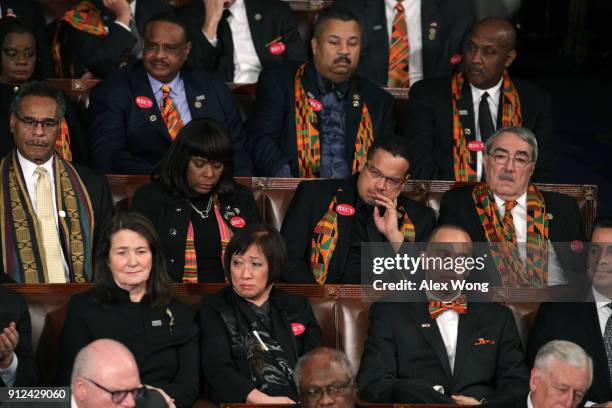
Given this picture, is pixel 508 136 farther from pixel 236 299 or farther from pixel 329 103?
pixel 236 299

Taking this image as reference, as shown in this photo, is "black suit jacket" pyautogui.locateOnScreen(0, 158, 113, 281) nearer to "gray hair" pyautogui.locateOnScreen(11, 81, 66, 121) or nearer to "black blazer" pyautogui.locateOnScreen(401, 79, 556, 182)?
"gray hair" pyautogui.locateOnScreen(11, 81, 66, 121)

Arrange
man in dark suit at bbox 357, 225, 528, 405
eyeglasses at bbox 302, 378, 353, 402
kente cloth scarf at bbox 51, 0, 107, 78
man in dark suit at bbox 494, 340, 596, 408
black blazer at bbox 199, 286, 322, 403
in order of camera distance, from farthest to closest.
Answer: kente cloth scarf at bbox 51, 0, 107, 78
man in dark suit at bbox 357, 225, 528, 405
black blazer at bbox 199, 286, 322, 403
man in dark suit at bbox 494, 340, 596, 408
eyeglasses at bbox 302, 378, 353, 402

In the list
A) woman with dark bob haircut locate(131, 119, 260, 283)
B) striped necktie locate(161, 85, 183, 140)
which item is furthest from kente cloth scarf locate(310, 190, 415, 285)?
striped necktie locate(161, 85, 183, 140)

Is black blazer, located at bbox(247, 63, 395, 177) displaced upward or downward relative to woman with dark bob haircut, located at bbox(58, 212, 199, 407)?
upward

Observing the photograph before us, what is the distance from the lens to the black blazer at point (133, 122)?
464 cm

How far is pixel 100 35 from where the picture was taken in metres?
5.31

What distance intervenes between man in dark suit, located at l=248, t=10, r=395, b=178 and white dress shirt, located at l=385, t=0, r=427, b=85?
0.67m

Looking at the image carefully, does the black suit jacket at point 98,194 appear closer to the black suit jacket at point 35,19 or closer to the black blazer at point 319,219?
the black blazer at point 319,219

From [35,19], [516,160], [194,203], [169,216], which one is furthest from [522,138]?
[35,19]

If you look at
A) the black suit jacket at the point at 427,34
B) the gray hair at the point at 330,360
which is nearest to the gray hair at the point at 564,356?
the gray hair at the point at 330,360

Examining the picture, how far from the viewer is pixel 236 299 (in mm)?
3512

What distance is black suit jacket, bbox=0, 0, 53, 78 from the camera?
5.23 meters

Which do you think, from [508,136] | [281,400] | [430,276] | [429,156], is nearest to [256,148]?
[429,156]

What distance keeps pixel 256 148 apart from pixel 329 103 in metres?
0.37
